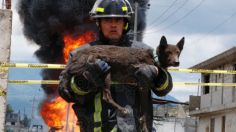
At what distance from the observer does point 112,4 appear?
3.77 meters

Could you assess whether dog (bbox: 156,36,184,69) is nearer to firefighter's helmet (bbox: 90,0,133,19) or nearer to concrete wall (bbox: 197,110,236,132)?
firefighter's helmet (bbox: 90,0,133,19)

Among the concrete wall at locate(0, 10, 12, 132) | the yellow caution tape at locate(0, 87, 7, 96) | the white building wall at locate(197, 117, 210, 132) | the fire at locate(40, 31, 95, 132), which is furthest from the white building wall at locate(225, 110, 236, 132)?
the yellow caution tape at locate(0, 87, 7, 96)

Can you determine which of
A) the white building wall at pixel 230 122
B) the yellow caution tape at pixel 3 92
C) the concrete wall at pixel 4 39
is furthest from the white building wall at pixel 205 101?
the yellow caution tape at pixel 3 92

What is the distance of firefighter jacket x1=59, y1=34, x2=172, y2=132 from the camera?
361 centimetres

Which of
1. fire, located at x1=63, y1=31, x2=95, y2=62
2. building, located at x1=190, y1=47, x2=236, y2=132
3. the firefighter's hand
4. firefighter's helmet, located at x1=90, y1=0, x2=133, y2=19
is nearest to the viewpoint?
the firefighter's hand

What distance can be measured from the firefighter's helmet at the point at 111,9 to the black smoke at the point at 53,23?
30.6 meters

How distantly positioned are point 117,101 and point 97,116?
0.48 ft

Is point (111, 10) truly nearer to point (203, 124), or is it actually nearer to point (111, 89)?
point (111, 89)

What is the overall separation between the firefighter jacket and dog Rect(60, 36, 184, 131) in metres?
0.05

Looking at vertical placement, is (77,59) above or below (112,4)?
below

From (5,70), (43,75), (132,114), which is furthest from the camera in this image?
(43,75)

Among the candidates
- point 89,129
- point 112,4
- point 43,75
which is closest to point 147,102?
point 89,129

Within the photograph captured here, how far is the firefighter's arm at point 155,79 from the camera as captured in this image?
11.7 ft

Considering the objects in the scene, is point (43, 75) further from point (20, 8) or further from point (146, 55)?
point (146, 55)
